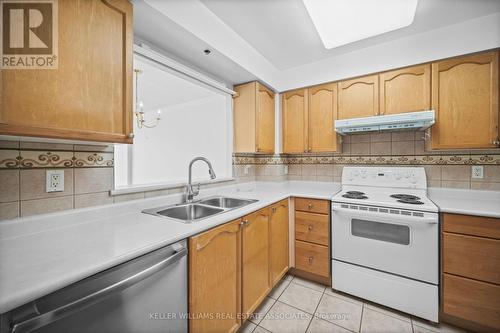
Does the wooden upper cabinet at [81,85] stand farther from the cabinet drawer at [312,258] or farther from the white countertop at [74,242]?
the cabinet drawer at [312,258]

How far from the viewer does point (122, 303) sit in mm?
807

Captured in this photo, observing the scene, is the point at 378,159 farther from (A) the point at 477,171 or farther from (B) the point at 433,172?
(A) the point at 477,171

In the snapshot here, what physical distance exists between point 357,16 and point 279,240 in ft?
5.97

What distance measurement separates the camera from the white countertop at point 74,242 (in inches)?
24.9

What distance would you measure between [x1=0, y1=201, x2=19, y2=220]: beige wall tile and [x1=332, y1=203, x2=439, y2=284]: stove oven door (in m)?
2.09

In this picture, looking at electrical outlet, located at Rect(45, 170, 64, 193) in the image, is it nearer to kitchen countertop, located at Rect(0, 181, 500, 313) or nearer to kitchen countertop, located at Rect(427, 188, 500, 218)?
kitchen countertop, located at Rect(0, 181, 500, 313)

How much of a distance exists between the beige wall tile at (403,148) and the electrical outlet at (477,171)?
0.46 meters

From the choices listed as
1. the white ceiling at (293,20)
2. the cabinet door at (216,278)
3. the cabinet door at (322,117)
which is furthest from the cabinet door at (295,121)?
the cabinet door at (216,278)

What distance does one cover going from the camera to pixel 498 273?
1403 millimetres

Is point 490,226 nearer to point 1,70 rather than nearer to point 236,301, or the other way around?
point 236,301

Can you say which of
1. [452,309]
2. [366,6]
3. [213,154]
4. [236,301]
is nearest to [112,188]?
[236,301]

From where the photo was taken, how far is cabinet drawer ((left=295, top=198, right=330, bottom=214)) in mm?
1996

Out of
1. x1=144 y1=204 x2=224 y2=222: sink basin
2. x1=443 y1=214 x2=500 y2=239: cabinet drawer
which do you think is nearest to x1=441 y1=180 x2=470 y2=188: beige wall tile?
x1=443 y1=214 x2=500 y2=239: cabinet drawer

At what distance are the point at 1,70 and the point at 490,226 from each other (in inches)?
106
